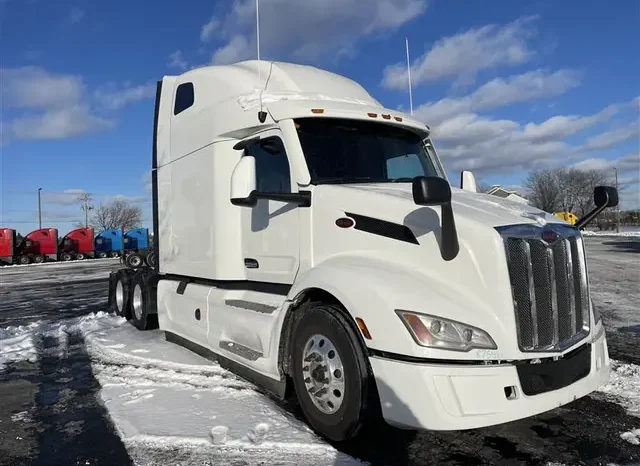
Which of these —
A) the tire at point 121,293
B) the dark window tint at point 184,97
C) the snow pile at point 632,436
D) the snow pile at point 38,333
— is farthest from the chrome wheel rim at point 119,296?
the snow pile at point 632,436

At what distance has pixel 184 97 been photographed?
6.62m

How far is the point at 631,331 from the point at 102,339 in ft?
26.0

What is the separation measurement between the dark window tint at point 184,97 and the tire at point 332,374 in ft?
11.3

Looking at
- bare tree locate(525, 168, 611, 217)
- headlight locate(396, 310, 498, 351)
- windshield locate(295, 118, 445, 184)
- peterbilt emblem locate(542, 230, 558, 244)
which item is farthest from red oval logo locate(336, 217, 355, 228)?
bare tree locate(525, 168, 611, 217)

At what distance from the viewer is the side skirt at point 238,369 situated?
4.61 m

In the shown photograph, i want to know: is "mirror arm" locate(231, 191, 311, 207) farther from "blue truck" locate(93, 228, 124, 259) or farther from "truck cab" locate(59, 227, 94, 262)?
"blue truck" locate(93, 228, 124, 259)

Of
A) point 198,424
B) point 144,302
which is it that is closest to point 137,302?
point 144,302

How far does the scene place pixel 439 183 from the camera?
11.4 feet

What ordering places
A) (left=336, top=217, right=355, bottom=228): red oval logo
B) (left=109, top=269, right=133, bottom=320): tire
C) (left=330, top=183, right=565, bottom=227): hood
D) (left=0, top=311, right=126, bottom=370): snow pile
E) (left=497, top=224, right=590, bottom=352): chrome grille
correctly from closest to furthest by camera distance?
(left=497, top=224, right=590, bottom=352): chrome grille < (left=330, top=183, right=565, bottom=227): hood < (left=336, top=217, right=355, bottom=228): red oval logo < (left=0, top=311, right=126, bottom=370): snow pile < (left=109, top=269, right=133, bottom=320): tire

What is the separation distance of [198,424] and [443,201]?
8.74 ft

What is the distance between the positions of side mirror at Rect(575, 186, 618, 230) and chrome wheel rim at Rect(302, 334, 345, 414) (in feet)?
8.05

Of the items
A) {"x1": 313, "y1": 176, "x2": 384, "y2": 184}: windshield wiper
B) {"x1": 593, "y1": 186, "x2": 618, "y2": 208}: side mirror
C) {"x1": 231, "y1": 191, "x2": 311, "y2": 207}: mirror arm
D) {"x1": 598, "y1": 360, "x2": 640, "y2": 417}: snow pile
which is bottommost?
{"x1": 598, "y1": 360, "x2": 640, "y2": 417}: snow pile

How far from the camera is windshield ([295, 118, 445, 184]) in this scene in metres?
4.78

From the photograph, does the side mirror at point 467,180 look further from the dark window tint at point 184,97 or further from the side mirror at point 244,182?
the dark window tint at point 184,97
